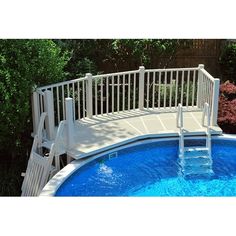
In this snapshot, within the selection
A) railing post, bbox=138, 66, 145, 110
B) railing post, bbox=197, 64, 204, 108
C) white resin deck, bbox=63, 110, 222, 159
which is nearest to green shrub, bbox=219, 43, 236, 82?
railing post, bbox=197, 64, 204, 108

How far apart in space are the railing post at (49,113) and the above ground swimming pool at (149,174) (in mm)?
957

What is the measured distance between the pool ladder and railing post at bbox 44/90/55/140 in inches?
96.8

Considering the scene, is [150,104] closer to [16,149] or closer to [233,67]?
[233,67]

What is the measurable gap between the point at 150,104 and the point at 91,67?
66.7 inches

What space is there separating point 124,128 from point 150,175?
1376mm

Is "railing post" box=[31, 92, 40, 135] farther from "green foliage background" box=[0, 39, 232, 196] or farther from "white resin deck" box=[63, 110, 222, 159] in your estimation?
"white resin deck" box=[63, 110, 222, 159]

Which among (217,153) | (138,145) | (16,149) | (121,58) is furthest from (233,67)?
(16,149)

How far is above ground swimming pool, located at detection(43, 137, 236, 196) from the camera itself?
24.5ft

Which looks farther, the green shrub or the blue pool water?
the green shrub

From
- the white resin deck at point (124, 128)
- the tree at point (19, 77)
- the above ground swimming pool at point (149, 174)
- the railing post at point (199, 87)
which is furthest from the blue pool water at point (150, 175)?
the tree at point (19, 77)

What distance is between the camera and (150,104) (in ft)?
35.7

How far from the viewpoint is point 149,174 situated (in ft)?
26.6

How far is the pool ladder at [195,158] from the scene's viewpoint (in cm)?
817

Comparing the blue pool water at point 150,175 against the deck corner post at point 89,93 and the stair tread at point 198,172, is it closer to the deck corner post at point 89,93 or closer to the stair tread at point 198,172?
the stair tread at point 198,172
